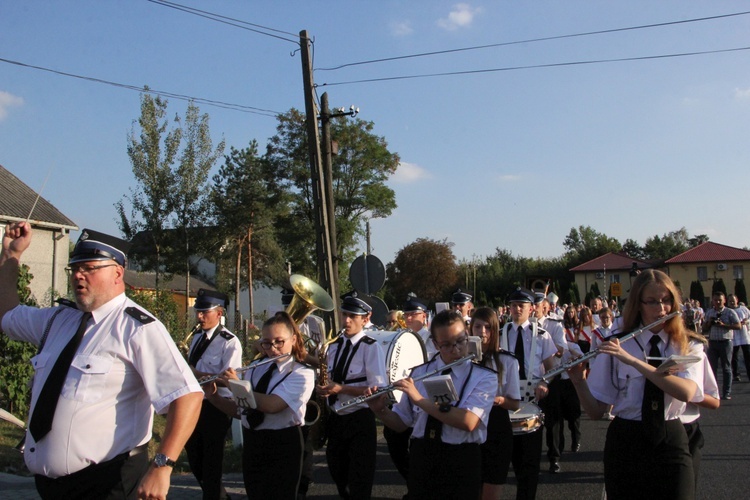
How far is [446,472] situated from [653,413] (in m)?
1.26

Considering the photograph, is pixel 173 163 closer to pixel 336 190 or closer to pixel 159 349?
pixel 336 190

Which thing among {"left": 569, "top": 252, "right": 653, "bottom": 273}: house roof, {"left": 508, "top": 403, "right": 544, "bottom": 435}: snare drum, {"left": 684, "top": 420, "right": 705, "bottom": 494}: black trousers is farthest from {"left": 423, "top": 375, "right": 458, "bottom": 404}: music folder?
{"left": 569, "top": 252, "right": 653, "bottom": 273}: house roof

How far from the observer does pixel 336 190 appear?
1718 inches

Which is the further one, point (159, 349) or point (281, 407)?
A: point (281, 407)

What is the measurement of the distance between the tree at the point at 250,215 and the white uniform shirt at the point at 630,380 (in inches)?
1329

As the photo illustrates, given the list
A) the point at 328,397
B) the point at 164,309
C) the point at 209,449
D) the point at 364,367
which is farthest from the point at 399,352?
the point at 164,309

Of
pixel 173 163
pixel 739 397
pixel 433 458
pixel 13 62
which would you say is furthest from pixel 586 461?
pixel 173 163

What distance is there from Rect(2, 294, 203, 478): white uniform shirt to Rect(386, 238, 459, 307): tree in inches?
2383

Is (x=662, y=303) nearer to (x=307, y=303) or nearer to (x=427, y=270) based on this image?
(x=307, y=303)

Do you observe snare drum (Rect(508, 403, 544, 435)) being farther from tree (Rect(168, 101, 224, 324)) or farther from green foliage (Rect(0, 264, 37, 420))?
tree (Rect(168, 101, 224, 324))

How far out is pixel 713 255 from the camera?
235 ft

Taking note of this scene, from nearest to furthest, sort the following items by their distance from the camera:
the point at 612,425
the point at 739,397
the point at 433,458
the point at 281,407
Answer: the point at 612,425 < the point at 433,458 < the point at 281,407 < the point at 739,397

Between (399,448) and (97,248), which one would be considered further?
(399,448)

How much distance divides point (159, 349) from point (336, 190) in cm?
4076
